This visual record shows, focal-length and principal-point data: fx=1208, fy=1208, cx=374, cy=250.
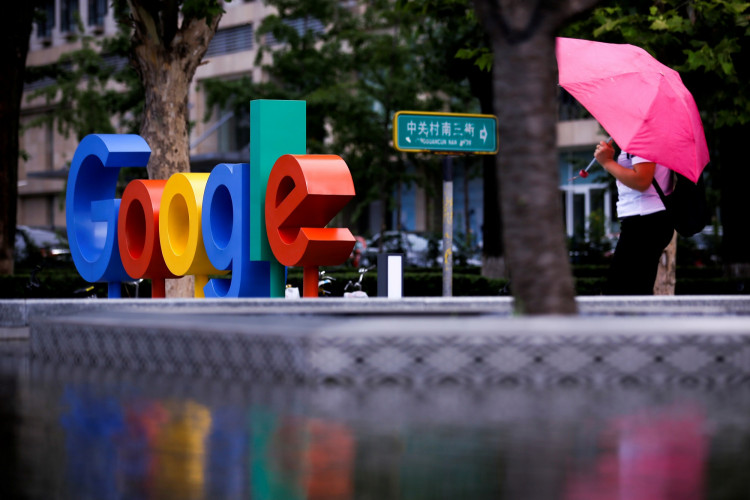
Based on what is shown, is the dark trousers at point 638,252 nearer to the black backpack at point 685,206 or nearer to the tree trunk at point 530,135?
the black backpack at point 685,206

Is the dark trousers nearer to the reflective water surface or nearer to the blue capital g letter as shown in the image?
the reflective water surface

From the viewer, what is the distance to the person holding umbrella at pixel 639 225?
8969 millimetres

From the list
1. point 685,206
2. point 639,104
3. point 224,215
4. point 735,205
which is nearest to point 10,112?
point 224,215

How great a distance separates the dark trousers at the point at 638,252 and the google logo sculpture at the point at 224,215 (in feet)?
A: 8.61

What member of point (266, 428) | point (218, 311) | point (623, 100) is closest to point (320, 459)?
point (266, 428)

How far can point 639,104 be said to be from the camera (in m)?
8.85

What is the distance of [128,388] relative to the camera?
657cm

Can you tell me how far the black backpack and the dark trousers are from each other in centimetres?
7

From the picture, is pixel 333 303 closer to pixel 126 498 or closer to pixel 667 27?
pixel 126 498

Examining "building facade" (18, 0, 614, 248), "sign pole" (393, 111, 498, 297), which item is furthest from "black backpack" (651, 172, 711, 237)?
"building facade" (18, 0, 614, 248)

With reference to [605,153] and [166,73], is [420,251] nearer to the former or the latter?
[166,73]

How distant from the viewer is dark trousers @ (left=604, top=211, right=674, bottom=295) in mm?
9109

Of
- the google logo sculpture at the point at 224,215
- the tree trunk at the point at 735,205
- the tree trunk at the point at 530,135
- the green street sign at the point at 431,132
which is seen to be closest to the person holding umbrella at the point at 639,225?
the google logo sculpture at the point at 224,215

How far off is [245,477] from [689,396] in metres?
2.46
